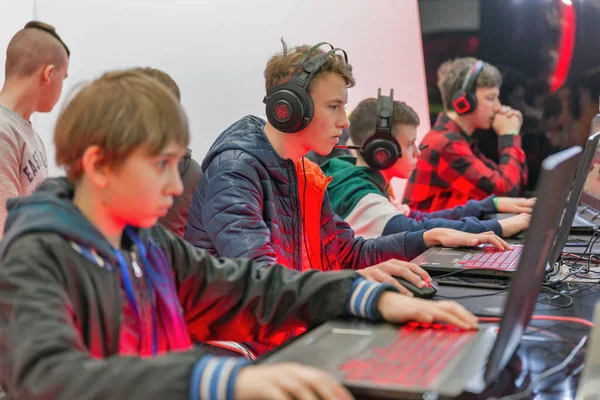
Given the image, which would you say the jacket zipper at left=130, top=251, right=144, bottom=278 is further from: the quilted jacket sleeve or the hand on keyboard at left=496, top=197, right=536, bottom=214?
the hand on keyboard at left=496, top=197, right=536, bottom=214

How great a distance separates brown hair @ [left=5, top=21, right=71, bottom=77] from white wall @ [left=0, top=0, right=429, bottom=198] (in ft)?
4.75

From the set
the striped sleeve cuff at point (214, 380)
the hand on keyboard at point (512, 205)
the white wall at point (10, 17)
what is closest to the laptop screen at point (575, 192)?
the striped sleeve cuff at point (214, 380)

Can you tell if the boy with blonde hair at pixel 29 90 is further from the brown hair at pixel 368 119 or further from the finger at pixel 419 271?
the finger at pixel 419 271

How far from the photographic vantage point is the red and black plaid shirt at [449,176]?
3316mm

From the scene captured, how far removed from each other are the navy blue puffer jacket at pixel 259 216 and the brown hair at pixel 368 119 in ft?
2.33

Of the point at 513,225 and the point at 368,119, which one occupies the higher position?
the point at 368,119

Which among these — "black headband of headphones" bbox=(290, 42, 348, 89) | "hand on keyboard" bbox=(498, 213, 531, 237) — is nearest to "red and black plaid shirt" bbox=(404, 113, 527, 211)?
"hand on keyboard" bbox=(498, 213, 531, 237)

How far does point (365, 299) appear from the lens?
1.09 meters

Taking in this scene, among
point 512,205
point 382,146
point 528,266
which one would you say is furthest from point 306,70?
point 512,205

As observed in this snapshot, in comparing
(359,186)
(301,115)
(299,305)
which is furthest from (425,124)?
(299,305)

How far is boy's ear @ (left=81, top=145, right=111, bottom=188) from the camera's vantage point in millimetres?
902

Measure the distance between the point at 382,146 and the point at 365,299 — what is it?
1359mm

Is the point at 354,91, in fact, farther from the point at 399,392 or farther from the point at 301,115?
the point at 399,392

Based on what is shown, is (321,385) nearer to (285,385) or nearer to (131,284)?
(285,385)
